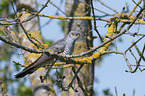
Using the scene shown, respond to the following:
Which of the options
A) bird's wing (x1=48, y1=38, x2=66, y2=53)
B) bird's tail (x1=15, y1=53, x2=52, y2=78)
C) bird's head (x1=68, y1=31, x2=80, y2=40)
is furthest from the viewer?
bird's head (x1=68, y1=31, x2=80, y2=40)

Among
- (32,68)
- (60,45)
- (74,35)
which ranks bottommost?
(32,68)

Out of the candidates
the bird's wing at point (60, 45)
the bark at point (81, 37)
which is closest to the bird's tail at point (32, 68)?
the bird's wing at point (60, 45)

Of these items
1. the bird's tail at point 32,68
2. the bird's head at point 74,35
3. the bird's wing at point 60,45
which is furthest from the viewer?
the bird's head at point 74,35

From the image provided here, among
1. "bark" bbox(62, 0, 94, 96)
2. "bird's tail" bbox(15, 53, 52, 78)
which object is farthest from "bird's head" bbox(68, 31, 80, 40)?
"bird's tail" bbox(15, 53, 52, 78)

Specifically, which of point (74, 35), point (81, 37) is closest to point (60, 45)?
point (74, 35)

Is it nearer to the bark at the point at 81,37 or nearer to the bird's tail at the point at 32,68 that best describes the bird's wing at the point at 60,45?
the bark at the point at 81,37

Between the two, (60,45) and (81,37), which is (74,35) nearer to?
(81,37)

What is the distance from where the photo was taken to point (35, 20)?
5133mm

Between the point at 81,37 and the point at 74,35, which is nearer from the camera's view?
Result: the point at 74,35

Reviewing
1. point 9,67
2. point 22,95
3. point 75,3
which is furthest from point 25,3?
point 9,67

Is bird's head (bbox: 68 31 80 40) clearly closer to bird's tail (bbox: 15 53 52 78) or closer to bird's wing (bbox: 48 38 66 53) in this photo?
bird's wing (bbox: 48 38 66 53)

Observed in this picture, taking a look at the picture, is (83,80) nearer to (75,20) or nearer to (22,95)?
(75,20)

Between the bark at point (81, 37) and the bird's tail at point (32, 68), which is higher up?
the bark at point (81, 37)

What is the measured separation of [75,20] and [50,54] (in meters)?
2.37
